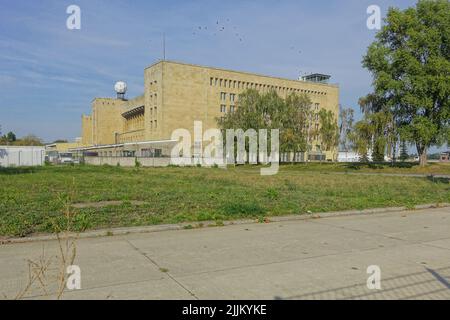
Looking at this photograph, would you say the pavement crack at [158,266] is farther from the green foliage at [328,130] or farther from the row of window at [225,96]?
the row of window at [225,96]

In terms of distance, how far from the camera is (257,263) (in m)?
6.09

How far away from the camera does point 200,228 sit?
353 inches

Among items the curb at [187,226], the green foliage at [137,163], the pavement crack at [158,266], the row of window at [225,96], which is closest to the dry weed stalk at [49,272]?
the curb at [187,226]

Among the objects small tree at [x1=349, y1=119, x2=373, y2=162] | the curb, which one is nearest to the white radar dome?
small tree at [x1=349, y1=119, x2=373, y2=162]

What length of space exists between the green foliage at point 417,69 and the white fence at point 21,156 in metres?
47.7

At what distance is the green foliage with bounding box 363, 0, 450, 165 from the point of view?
4050 cm

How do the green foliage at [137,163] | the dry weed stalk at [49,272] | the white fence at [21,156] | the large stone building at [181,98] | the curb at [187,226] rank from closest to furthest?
the dry weed stalk at [49,272] < the curb at [187,226] < the green foliage at [137,163] < the white fence at [21,156] < the large stone building at [181,98]

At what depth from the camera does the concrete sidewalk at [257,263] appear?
4805 mm

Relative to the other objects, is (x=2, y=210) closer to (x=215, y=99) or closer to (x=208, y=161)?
(x=208, y=161)

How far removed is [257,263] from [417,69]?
135 ft

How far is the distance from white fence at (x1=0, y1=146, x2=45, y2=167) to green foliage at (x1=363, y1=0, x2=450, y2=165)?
4768 cm

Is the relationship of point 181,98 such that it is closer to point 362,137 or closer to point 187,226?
point 362,137
